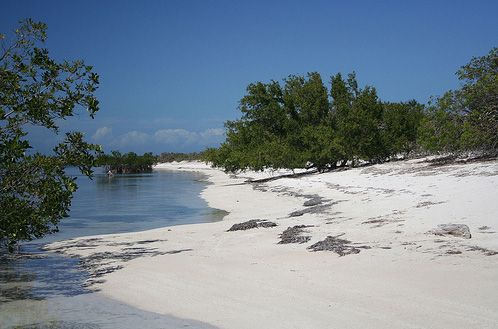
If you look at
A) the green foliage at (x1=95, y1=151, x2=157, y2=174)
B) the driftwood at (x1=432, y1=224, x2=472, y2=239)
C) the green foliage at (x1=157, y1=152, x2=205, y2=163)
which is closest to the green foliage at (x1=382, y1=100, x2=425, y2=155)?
the driftwood at (x1=432, y1=224, x2=472, y2=239)

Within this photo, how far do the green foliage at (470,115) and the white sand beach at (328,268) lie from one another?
549cm

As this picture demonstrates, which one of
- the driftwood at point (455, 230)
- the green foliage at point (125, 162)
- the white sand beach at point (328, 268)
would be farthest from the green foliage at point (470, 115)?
the green foliage at point (125, 162)

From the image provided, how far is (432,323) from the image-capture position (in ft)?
14.4

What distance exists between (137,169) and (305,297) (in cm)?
8586

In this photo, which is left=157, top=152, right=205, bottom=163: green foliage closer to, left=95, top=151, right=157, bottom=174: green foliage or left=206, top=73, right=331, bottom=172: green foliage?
left=95, top=151, right=157, bottom=174: green foliage

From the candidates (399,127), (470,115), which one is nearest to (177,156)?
(399,127)

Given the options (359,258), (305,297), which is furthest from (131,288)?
(359,258)

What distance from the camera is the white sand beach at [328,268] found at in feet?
15.9

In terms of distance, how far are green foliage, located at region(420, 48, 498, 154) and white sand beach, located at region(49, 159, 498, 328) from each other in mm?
5489

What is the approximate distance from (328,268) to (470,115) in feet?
48.7

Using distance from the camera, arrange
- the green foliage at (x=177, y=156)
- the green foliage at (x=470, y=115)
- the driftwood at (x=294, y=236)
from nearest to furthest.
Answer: the driftwood at (x=294, y=236) < the green foliage at (x=470, y=115) < the green foliage at (x=177, y=156)

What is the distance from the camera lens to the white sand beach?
485 centimetres

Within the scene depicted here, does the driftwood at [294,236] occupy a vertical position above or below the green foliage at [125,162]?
below

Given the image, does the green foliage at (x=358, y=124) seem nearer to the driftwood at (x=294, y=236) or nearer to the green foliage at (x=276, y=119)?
the green foliage at (x=276, y=119)
